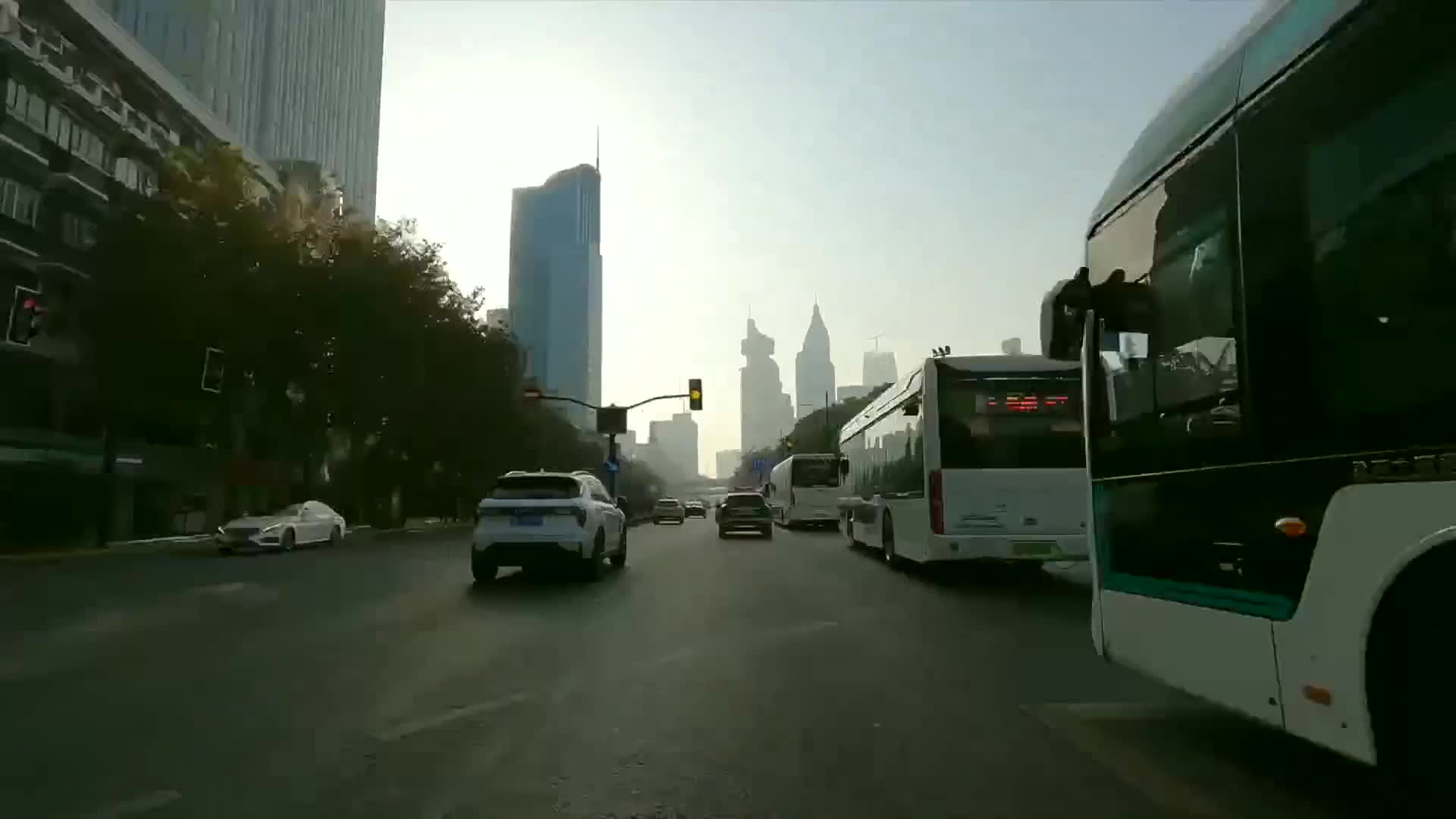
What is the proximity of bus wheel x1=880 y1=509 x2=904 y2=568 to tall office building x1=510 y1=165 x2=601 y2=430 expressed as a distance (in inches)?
4033

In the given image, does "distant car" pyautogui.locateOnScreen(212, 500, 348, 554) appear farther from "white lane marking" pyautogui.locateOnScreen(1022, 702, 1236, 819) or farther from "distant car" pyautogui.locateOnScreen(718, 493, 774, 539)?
"white lane marking" pyautogui.locateOnScreen(1022, 702, 1236, 819)

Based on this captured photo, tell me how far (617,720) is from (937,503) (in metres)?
7.74

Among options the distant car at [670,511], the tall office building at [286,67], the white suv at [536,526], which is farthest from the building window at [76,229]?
the distant car at [670,511]

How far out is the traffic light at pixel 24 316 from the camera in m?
15.8

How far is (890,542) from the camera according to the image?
17.2 metres

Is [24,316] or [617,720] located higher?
[24,316]

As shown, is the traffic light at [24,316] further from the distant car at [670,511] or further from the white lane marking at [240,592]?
the distant car at [670,511]

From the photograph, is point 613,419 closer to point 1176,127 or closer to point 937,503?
point 937,503

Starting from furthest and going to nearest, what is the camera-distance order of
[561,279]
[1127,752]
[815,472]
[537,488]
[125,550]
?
[561,279] < [815,472] < [125,550] < [537,488] < [1127,752]

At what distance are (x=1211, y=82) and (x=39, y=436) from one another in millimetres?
36211

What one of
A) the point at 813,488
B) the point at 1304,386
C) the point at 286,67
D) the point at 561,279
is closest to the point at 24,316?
the point at 1304,386

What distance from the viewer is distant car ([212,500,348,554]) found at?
25406 millimetres

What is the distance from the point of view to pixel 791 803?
4.32m

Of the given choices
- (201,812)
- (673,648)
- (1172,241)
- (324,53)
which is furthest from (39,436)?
(324,53)
